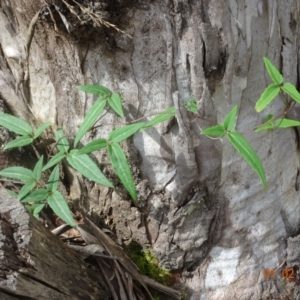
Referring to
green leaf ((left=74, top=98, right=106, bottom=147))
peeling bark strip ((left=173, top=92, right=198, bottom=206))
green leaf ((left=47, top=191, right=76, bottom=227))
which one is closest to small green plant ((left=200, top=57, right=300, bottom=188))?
peeling bark strip ((left=173, top=92, right=198, bottom=206))

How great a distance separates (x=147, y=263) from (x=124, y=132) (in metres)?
0.53

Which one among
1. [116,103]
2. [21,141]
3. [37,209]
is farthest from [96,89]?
[37,209]

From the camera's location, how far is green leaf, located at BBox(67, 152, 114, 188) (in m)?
1.30

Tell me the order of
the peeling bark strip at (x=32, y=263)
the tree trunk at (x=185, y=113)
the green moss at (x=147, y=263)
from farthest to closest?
the green moss at (x=147, y=263), the tree trunk at (x=185, y=113), the peeling bark strip at (x=32, y=263)

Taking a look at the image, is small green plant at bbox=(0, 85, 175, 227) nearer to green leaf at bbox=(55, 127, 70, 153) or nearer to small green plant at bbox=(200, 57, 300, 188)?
green leaf at bbox=(55, 127, 70, 153)

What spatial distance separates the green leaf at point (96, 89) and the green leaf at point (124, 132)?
11 centimetres

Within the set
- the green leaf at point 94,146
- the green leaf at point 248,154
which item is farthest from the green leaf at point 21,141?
the green leaf at point 248,154

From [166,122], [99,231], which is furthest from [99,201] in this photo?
[166,122]

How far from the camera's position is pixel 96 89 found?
1.32 meters

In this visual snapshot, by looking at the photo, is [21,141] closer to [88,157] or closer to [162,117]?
[88,157]

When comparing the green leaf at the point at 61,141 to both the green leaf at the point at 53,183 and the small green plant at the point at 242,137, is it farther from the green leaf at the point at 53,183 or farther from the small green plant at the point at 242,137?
the small green plant at the point at 242,137

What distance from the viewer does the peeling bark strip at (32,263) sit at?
3.81 feet

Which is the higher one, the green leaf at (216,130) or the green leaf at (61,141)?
the green leaf at (216,130)

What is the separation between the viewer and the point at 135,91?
1354mm
